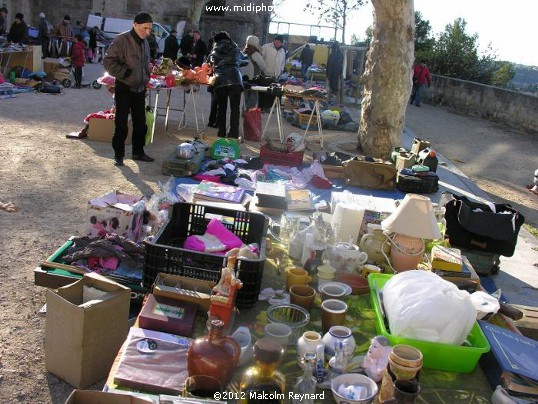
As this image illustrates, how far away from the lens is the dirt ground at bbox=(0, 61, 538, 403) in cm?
299

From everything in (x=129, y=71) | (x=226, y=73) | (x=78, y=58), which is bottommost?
(x=129, y=71)

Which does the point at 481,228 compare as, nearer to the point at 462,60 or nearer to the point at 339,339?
the point at 339,339

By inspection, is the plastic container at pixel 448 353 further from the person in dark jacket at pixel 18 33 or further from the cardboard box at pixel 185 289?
the person in dark jacket at pixel 18 33

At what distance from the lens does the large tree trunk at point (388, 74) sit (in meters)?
8.26

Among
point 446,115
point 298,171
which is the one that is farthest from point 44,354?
point 446,115

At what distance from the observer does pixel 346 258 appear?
137 inches

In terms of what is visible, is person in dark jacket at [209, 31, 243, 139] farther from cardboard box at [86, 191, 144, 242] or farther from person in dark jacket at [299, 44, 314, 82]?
person in dark jacket at [299, 44, 314, 82]

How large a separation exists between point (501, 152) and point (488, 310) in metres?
9.54

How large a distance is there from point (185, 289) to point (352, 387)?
1.06 m

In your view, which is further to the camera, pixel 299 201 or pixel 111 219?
pixel 299 201

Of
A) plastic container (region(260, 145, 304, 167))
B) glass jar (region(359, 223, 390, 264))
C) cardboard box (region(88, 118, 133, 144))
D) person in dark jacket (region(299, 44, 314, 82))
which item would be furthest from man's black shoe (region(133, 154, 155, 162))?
person in dark jacket (region(299, 44, 314, 82))

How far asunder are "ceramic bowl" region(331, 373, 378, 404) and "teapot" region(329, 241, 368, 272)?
122 cm

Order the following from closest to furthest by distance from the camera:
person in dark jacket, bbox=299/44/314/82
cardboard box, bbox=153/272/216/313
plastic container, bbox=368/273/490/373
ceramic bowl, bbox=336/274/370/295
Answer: plastic container, bbox=368/273/490/373
cardboard box, bbox=153/272/216/313
ceramic bowl, bbox=336/274/370/295
person in dark jacket, bbox=299/44/314/82

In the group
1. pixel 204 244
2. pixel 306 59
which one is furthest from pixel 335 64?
pixel 204 244
